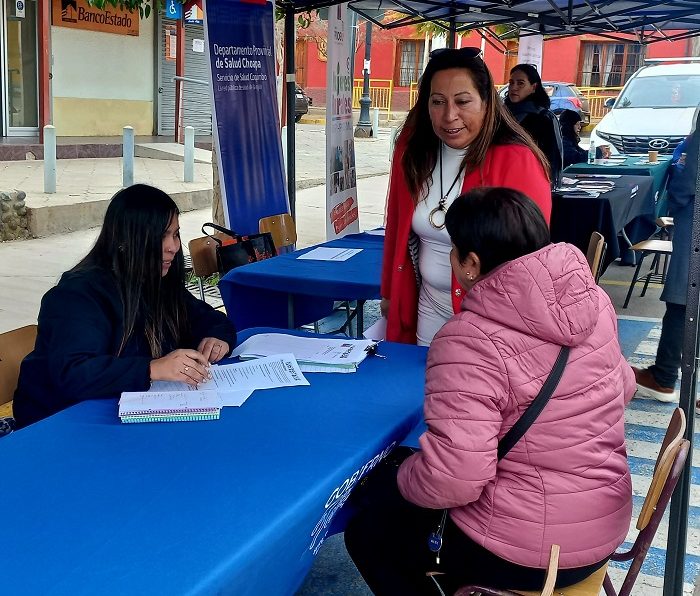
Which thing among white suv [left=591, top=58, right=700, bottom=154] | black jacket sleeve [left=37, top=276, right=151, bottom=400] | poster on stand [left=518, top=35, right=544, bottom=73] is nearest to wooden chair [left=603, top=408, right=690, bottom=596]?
black jacket sleeve [left=37, top=276, right=151, bottom=400]

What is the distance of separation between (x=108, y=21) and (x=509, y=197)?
554 inches

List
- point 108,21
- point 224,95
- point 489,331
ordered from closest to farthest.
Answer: point 489,331 < point 224,95 < point 108,21

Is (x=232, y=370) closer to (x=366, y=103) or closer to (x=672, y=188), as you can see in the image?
(x=672, y=188)

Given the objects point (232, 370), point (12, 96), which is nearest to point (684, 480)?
point (232, 370)

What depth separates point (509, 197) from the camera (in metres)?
1.91

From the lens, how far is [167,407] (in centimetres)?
204

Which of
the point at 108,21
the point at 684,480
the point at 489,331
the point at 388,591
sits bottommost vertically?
the point at 388,591

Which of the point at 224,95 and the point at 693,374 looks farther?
the point at 224,95

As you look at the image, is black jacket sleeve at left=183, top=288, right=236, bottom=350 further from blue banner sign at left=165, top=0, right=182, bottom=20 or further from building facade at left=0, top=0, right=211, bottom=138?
building facade at left=0, top=0, right=211, bottom=138

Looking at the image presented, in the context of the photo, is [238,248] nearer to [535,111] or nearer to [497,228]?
[497,228]

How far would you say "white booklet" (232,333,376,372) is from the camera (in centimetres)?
249

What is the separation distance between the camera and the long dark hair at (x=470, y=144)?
2.74 meters

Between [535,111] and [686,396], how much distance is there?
4.80 metres

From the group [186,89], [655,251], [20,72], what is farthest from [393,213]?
[186,89]
